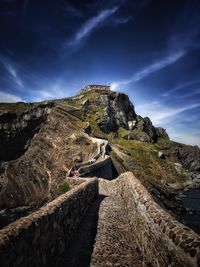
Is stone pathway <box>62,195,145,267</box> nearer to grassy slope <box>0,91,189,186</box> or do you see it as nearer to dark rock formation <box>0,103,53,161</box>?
grassy slope <box>0,91,189,186</box>

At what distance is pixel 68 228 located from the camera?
11820 mm

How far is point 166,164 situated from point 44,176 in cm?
6135

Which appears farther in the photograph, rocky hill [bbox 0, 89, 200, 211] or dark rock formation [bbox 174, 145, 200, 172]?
dark rock formation [bbox 174, 145, 200, 172]

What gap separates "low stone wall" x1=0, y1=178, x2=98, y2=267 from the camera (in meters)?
6.17

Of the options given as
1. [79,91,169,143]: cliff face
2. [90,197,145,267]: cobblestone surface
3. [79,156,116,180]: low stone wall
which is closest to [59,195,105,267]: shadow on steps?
[90,197,145,267]: cobblestone surface

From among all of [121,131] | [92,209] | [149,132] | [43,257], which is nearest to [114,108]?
[121,131]

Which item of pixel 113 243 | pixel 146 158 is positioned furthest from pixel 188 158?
pixel 113 243

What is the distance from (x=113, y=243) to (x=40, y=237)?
520cm

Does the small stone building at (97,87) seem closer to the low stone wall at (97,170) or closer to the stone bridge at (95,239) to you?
the low stone wall at (97,170)

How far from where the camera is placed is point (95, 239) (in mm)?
12602

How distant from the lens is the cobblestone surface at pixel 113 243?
33.0 ft

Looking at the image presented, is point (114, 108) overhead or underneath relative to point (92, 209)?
overhead

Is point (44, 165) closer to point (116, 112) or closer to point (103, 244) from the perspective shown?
point (103, 244)

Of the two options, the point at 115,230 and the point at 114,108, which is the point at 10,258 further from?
the point at 114,108
